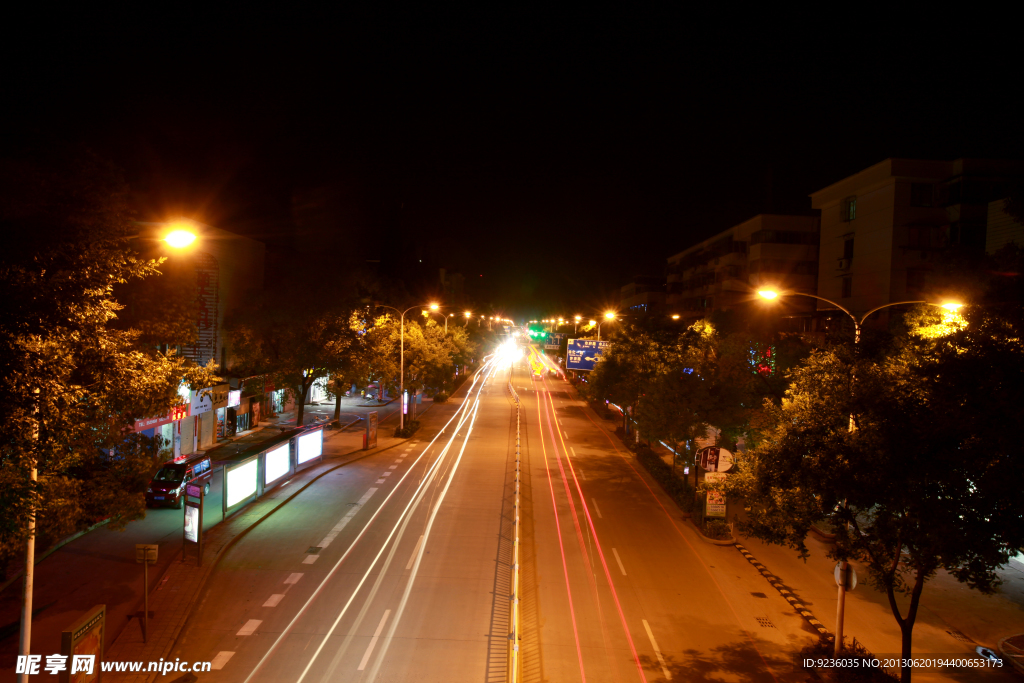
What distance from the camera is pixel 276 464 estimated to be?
2116cm

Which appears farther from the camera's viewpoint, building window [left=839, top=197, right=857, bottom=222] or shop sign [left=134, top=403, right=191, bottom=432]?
building window [left=839, top=197, right=857, bottom=222]

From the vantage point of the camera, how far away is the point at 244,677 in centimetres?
947

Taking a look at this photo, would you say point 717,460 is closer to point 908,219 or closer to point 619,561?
point 619,561

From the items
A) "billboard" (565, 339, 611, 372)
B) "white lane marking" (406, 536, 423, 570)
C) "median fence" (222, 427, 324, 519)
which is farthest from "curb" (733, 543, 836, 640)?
"billboard" (565, 339, 611, 372)

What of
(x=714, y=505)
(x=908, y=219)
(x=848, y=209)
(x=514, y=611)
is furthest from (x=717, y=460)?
(x=848, y=209)

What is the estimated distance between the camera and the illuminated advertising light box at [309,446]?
76.1ft

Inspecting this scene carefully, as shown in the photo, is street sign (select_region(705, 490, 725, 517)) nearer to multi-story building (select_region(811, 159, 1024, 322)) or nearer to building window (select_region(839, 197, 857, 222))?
multi-story building (select_region(811, 159, 1024, 322))

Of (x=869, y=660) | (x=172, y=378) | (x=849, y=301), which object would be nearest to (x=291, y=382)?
(x=172, y=378)

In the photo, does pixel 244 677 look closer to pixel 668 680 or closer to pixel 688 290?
pixel 668 680

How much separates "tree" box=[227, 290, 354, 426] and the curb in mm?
22205

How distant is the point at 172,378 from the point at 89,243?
295 cm

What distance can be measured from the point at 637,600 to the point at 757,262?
140 feet

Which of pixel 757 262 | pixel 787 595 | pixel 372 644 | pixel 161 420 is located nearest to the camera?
pixel 372 644

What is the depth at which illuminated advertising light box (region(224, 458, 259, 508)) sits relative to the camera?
1747 centimetres
